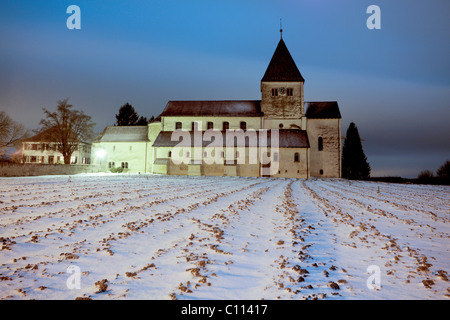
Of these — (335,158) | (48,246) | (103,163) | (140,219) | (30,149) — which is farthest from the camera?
(30,149)

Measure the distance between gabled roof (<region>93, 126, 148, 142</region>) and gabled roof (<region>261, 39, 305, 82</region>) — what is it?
75.2 feet

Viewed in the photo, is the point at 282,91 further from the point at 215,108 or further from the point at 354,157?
the point at 354,157

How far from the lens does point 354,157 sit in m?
63.3

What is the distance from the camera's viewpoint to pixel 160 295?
3.58 metres

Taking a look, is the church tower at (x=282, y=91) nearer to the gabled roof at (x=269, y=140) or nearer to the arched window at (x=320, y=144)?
the gabled roof at (x=269, y=140)

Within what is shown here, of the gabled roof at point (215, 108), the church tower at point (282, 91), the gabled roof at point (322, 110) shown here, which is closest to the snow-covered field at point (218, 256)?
the church tower at point (282, 91)

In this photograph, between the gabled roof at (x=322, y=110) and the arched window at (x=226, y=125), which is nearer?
the gabled roof at (x=322, y=110)

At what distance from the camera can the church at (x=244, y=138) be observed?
43219 millimetres

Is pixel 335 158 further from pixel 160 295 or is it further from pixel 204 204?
pixel 160 295

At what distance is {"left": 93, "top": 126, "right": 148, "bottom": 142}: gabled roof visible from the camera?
50.3 meters

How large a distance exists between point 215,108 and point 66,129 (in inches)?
1010

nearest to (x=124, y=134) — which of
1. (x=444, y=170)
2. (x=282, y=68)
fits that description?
(x=282, y=68)
